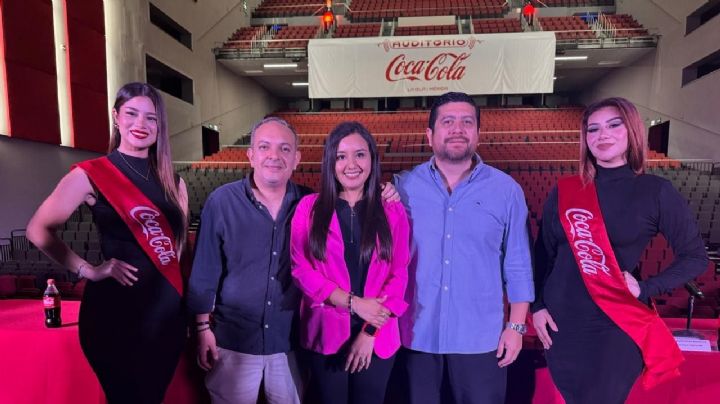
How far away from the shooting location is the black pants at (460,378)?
1.50m

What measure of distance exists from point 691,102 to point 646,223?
40.4 feet

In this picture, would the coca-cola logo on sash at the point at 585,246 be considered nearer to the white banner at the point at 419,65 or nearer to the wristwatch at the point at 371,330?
the wristwatch at the point at 371,330

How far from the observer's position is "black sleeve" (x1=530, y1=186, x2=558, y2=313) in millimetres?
1559

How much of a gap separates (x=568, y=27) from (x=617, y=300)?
16.2 metres

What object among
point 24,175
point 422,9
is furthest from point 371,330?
point 422,9

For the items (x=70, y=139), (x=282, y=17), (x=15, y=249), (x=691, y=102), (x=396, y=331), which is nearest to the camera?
(x=396, y=331)

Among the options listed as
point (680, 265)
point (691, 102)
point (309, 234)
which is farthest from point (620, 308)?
point (691, 102)

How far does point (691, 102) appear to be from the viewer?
10445 mm

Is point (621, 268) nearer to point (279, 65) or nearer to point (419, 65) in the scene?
point (419, 65)

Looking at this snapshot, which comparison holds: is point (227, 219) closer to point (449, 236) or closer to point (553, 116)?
point (449, 236)

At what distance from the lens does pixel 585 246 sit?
1.42m

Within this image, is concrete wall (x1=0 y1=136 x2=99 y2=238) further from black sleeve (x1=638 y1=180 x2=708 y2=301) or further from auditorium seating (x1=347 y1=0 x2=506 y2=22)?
auditorium seating (x1=347 y1=0 x2=506 y2=22)

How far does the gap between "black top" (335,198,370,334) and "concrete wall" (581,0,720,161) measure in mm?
11877

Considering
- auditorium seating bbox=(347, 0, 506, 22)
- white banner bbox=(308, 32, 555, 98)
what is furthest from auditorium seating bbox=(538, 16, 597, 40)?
white banner bbox=(308, 32, 555, 98)
